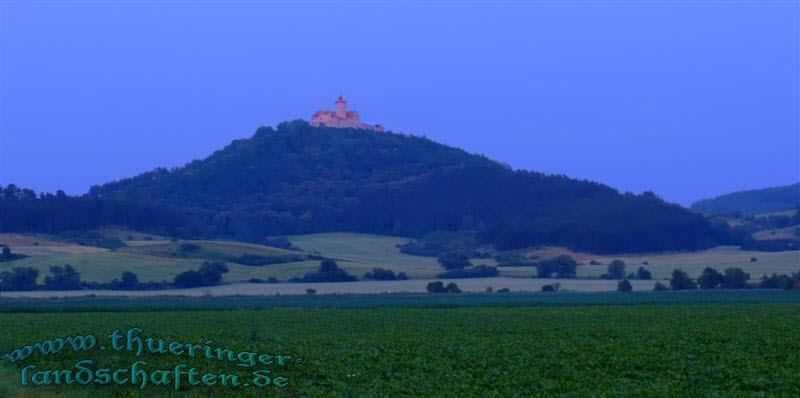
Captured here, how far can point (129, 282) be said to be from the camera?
9319 cm

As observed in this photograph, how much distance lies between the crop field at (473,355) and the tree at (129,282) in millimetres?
49340

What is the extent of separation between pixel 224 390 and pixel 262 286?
227 feet

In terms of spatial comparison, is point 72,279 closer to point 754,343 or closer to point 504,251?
point 504,251

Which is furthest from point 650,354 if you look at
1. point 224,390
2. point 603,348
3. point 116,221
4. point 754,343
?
point 116,221

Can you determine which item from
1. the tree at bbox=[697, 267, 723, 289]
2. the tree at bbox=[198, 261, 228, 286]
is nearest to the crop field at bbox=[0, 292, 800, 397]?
the tree at bbox=[697, 267, 723, 289]

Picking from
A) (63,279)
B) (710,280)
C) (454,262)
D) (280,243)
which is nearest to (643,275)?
(710,280)

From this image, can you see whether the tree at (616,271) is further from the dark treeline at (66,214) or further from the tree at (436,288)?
the dark treeline at (66,214)

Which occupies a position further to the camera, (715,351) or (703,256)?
(703,256)

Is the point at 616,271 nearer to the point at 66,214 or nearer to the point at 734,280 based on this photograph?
the point at 734,280

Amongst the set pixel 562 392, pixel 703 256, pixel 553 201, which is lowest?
pixel 562 392

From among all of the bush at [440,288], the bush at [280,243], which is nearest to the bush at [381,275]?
the bush at [440,288]

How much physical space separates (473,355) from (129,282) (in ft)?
229

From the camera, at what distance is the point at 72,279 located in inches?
3770

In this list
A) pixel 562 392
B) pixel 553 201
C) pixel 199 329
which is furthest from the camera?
pixel 553 201
